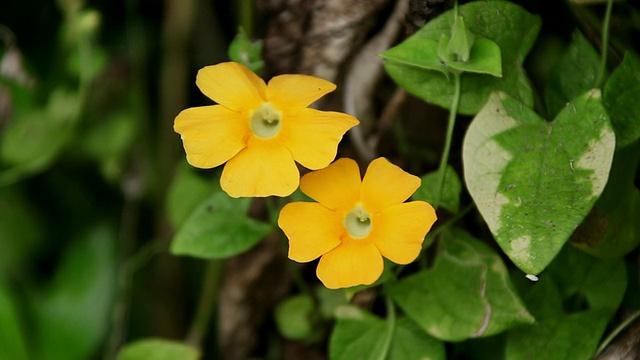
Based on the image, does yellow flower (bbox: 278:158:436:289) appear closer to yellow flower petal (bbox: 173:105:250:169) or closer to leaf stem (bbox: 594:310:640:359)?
yellow flower petal (bbox: 173:105:250:169)

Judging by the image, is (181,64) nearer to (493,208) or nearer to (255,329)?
(255,329)

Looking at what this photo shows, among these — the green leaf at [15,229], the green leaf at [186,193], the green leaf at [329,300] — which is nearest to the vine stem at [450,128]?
the green leaf at [329,300]

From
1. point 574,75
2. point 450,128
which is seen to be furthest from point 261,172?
point 574,75

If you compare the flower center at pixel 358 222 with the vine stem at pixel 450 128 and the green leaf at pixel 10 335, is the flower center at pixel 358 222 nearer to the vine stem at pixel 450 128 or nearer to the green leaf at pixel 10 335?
the vine stem at pixel 450 128

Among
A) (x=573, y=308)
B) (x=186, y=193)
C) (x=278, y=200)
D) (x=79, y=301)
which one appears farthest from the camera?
(x=79, y=301)

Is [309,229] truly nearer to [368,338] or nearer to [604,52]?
[368,338]

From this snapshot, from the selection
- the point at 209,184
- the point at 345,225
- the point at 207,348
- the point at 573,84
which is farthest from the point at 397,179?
the point at 207,348
